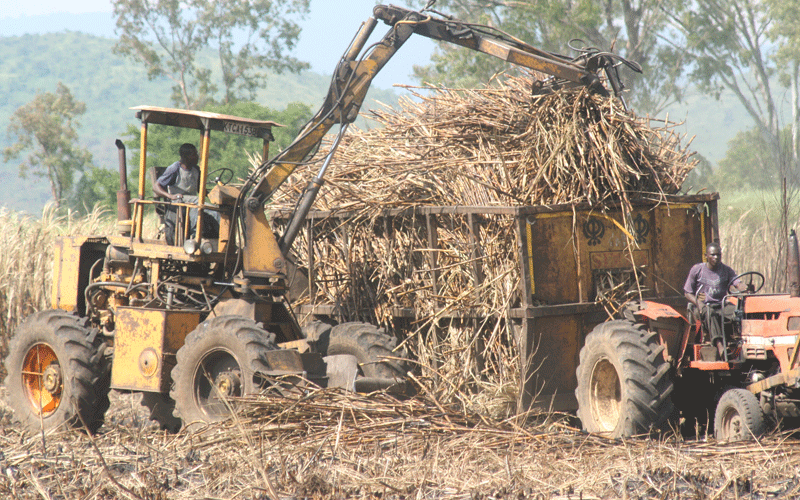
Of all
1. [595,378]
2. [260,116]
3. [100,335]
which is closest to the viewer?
[595,378]

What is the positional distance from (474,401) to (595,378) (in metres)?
1.26

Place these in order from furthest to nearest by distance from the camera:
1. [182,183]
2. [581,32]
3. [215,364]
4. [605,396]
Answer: [581,32] → [182,183] → [605,396] → [215,364]

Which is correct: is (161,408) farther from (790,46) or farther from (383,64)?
(790,46)

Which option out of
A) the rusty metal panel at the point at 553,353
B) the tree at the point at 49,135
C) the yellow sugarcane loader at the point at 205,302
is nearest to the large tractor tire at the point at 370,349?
the yellow sugarcane loader at the point at 205,302

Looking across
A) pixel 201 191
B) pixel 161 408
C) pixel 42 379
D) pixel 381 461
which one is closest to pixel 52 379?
pixel 42 379

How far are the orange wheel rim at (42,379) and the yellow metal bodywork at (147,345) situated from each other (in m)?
0.97

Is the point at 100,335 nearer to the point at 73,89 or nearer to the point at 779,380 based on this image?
the point at 779,380

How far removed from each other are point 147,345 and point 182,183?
177cm

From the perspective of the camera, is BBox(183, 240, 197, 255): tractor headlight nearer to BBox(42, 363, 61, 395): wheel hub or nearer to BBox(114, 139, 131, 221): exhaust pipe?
BBox(114, 139, 131, 221): exhaust pipe

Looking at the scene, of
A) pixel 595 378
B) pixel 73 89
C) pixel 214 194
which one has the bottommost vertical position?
pixel 595 378

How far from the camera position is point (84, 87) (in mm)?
129750

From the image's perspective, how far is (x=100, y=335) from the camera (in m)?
8.92

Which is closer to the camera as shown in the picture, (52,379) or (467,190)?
(52,379)

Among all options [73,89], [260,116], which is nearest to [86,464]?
[260,116]
